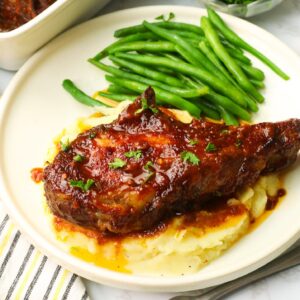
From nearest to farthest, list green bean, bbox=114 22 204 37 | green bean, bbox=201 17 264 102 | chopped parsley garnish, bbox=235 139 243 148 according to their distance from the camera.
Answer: chopped parsley garnish, bbox=235 139 243 148, green bean, bbox=201 17 264 102, green bean, bbox=114 22 204 37

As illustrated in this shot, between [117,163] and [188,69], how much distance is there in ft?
4.30

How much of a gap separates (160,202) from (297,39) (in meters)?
2.56

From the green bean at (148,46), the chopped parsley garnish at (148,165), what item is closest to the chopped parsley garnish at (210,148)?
the chopped parsley garnish at (148,165)

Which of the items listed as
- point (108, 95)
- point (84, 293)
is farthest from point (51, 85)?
point (84, 293)

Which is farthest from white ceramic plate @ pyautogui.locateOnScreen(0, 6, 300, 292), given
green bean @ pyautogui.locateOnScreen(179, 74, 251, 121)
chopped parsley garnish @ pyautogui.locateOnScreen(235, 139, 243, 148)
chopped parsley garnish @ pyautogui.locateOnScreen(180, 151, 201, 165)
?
chopped parsley garnish @ pyautogui.locateOnScreen(180, 151, 201, 165)

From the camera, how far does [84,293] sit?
15.2 ft

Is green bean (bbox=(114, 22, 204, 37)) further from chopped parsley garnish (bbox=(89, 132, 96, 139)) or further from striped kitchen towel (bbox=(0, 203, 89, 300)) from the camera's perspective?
striped kitchen towel (bbox=(0, 203, 89, 300))

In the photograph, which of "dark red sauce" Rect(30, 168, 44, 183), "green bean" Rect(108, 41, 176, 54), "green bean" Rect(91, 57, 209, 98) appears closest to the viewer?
"dark red sauce" Rect(30, 168, 44, 183)

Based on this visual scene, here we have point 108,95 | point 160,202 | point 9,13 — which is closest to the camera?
point 160,202

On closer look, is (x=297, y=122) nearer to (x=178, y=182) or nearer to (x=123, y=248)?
(x=178, y=182)

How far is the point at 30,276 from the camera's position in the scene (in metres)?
4.72

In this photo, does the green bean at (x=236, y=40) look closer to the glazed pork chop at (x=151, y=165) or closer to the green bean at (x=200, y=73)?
the green bean at (x=200, y=73)

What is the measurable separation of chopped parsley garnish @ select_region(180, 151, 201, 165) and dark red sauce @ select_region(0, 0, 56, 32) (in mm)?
2192

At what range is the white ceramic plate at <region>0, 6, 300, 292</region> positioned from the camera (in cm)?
446
